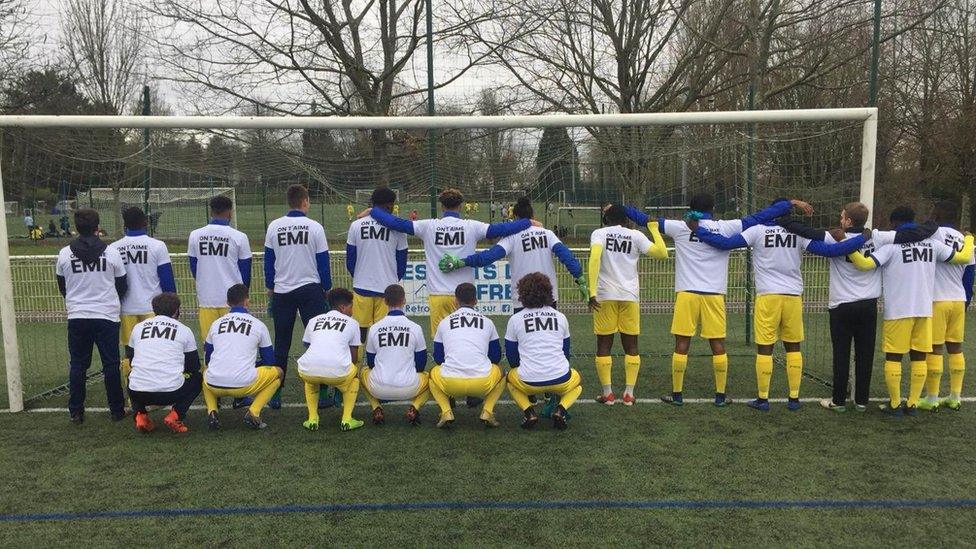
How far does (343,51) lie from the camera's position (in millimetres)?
14078

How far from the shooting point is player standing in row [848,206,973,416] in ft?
19.5

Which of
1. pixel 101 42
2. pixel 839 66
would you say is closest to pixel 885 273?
pixel 839 66

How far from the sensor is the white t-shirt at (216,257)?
6.35m

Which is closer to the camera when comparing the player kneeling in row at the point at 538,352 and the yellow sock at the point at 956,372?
the player kneeling in row at the point at 538,352

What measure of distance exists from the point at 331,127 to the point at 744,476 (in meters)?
5.21

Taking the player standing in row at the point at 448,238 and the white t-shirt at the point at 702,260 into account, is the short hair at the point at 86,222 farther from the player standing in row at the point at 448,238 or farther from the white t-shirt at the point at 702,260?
the white t-shirt at the point at 702,260

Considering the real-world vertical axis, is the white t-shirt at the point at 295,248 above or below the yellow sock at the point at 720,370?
above

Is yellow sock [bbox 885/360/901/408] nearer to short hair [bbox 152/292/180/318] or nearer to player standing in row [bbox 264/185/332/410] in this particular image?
player standing in row [bbox 264/185/332/410]

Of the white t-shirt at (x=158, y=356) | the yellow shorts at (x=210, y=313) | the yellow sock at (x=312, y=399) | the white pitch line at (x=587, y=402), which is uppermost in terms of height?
the yellow shorts at (x=210, y=313)

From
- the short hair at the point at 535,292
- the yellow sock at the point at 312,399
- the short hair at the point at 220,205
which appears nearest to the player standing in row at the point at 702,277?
the short hair at the point at 535,292

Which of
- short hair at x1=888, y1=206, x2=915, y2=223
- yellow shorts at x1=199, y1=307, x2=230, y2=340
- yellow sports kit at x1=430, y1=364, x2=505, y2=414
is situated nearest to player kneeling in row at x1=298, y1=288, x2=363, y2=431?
yellow sports kit at x1=430, y1=364, x2=505, y2=414

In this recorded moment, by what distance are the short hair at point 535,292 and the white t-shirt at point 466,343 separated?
1.35 ft

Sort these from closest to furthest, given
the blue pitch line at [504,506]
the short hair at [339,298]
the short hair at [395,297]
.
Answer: the blue pitch line at [504,506]
the short hair at [395,297]
the short hair at [339,298]

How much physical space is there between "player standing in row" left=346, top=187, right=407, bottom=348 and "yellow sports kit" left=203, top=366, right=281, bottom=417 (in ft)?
3.70
